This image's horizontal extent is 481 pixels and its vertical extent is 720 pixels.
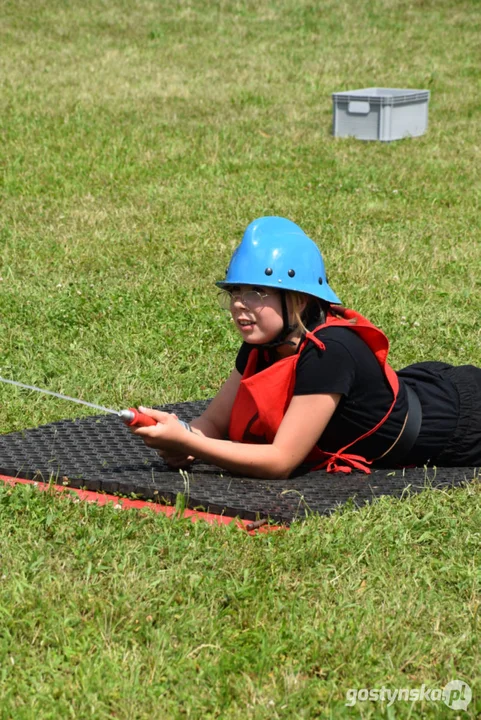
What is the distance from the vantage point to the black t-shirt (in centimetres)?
361

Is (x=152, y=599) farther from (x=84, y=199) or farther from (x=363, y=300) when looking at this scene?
(x=84, y=199)

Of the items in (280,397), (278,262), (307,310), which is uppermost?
(278,262)

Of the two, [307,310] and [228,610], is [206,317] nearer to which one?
[307,310]

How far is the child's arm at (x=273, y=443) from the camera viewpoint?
3559mm

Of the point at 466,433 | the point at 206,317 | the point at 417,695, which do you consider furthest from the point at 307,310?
the point at 206,317

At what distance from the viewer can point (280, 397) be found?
12.3ft

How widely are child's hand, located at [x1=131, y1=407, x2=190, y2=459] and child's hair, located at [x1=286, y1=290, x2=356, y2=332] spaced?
0.57 metres

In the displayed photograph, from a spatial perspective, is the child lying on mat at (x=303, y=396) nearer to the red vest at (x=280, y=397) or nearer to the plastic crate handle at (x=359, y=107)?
the red vest at (x=280, y=397)

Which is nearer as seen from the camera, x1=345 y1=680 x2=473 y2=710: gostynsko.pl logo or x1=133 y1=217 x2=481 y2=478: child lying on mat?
x1=345 y1=680 x2=473 y2=710: gostynsko.pl logo

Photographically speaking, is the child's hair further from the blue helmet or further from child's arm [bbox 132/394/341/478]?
child's arm [bbox 132/394/341/478]

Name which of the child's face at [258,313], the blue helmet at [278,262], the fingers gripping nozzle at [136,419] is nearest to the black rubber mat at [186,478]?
the fingers gripping nozzle at [136,419]

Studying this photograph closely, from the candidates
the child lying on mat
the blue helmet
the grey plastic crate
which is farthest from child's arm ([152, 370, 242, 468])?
the grey plastic crate

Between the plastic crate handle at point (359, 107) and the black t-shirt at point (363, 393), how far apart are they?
7.09m

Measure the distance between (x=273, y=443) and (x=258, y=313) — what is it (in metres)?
0.47
